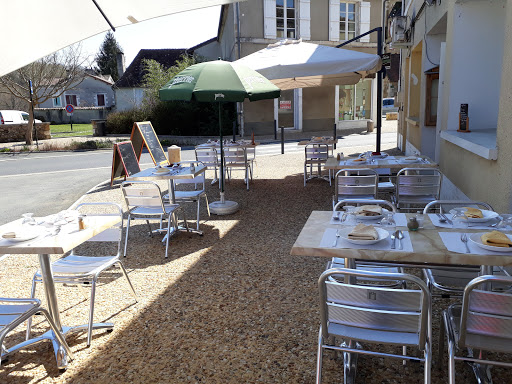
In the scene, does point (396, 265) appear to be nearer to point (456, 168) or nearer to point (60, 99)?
point (456, 168)

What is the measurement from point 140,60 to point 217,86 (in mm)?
28163

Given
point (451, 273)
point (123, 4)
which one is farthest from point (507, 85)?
point (123, 4)

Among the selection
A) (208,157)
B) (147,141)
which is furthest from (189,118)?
(208,157)

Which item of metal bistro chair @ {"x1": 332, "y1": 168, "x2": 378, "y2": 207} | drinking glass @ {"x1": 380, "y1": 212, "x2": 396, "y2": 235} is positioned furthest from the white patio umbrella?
metal bistro chair @ {"x1": 332, "y1": 168, "x2": 378, "y2": 207}

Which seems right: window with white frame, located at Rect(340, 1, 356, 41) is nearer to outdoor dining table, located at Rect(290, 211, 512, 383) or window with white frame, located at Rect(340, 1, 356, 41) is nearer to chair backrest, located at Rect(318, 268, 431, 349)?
outdoor dining table, located at Rect(290, 211, 512, 383)

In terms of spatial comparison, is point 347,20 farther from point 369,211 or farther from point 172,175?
point 369,211

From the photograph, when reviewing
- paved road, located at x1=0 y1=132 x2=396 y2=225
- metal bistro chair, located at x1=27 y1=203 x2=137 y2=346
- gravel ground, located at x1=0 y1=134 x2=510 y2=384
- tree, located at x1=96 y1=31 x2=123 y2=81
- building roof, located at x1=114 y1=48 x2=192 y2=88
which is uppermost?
tree, located at x1=96 y1=31 x2=123 y2=81

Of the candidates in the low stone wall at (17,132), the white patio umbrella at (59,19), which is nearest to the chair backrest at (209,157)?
the white patio umbrella at (59,19)

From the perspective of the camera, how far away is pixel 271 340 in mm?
2895

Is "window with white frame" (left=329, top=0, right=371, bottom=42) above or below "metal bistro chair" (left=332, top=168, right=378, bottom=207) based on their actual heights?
above

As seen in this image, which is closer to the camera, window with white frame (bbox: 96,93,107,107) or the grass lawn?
the grass lawn

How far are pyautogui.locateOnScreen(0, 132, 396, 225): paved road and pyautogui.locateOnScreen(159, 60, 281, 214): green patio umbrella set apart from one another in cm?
342

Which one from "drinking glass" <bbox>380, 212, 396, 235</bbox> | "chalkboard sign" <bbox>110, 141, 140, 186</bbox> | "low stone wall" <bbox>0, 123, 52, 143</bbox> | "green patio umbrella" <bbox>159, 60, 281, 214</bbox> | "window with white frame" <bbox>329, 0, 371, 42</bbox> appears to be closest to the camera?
"drinking glass" <bbox>380, 212, 396, 235</bbox>

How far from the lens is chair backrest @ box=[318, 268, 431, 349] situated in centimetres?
185
